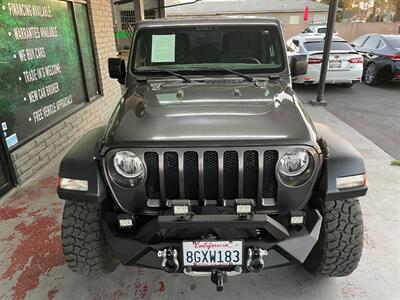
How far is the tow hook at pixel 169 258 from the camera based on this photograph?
1.94 m

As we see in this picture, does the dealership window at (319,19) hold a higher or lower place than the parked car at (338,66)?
higher

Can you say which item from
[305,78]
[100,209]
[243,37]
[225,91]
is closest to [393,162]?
[243,37]

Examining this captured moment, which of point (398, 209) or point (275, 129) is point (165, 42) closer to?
point (275, 129)

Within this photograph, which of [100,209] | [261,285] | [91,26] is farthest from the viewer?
[91,26]

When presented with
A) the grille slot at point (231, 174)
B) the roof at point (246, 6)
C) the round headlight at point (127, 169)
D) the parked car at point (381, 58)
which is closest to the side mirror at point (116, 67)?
the round headlight at point (127, 169)

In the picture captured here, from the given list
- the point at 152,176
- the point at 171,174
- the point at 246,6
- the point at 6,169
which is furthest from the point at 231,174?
the point at 246,6

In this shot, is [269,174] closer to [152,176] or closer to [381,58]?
[152,176]

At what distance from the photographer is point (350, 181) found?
2.02m

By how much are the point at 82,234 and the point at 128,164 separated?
62cm

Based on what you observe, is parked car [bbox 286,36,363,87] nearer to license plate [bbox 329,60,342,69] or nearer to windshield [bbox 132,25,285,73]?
license plate [bbox 329,60,342,69]

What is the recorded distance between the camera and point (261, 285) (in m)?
2.47

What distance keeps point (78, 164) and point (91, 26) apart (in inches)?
200

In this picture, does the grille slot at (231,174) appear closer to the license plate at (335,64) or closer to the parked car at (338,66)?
the parked car at (338,66)

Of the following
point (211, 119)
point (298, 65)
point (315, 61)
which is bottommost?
point (315, 61)
